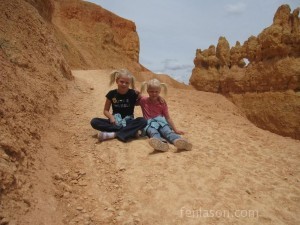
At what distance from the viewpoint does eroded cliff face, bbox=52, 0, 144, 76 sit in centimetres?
2355

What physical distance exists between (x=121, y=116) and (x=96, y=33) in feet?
74.3

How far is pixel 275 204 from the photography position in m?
2.97

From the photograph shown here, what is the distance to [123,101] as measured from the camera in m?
4.34

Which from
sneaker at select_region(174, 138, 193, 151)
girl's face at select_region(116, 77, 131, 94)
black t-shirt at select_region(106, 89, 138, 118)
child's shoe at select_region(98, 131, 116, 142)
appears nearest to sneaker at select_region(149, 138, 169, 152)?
sneaker at select_region(174, 138, 193, 151)

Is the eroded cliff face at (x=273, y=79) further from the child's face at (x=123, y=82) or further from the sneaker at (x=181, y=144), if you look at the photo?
the child's face at (x=123, y=82)

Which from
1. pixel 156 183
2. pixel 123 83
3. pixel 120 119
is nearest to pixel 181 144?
pixel 156 183

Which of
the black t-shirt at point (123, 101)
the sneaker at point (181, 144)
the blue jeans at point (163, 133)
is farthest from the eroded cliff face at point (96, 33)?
the sneaker at point (181, 144)

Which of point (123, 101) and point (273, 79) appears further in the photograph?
point (273, 79)

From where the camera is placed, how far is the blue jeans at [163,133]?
13.4 feet

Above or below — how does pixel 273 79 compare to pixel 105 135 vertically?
above

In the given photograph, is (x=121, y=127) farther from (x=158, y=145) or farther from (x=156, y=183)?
(x=156, y=183)

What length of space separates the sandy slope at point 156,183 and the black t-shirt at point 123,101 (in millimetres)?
587

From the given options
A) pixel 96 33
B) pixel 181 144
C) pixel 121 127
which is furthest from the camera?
pixel 96 33

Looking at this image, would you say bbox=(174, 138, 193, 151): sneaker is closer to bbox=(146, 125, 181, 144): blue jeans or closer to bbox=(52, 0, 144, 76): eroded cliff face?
bbox=(146, 125, 181, 144): blue jeans
